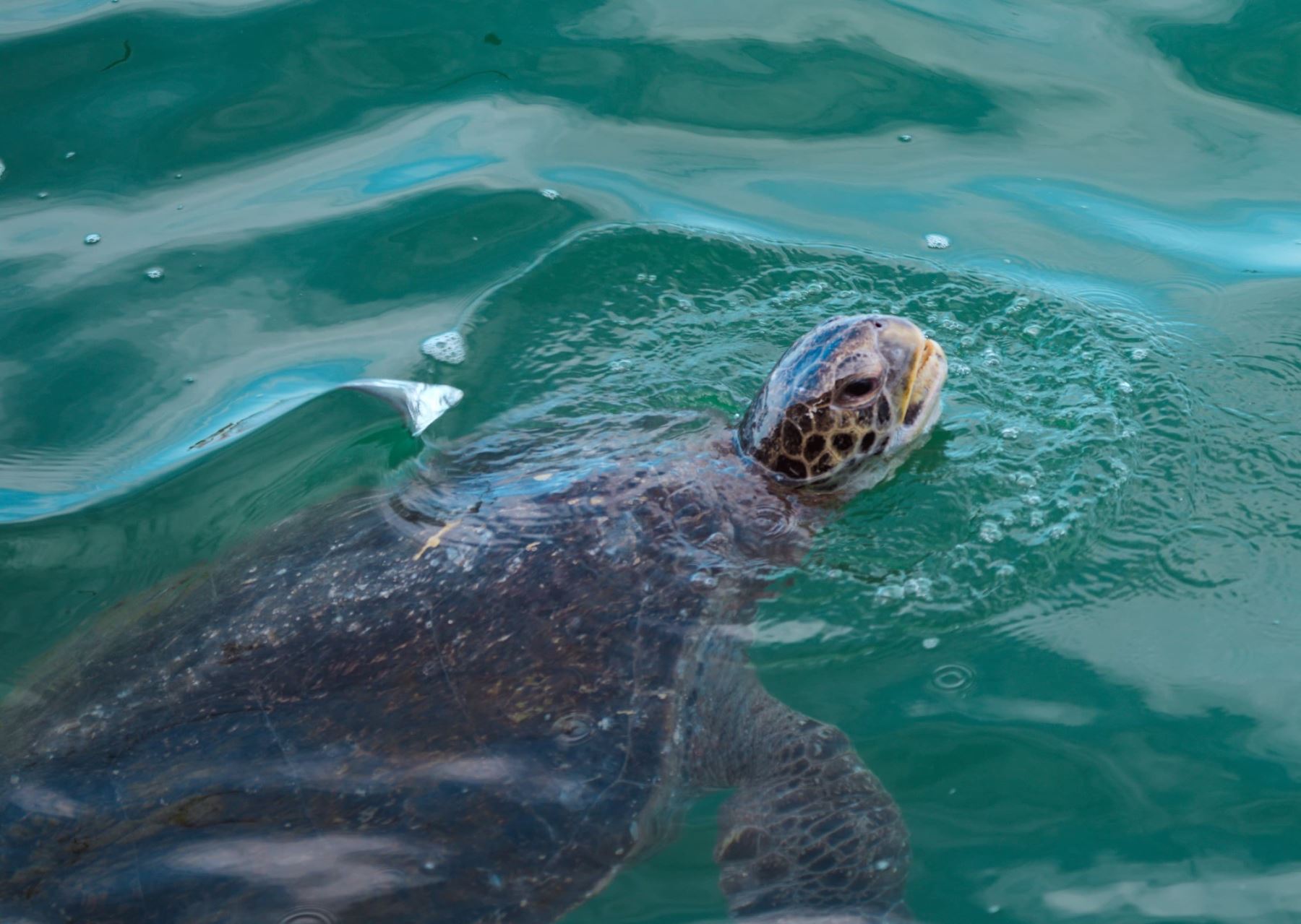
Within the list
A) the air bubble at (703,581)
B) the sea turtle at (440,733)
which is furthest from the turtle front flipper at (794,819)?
the air bubble at (703,581)

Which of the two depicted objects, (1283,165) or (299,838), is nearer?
(299,838)

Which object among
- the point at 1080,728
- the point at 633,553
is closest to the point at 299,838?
the point at 633,553

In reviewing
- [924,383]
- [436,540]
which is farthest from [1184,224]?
[436,540]

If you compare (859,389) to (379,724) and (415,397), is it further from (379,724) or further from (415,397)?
(379,724)

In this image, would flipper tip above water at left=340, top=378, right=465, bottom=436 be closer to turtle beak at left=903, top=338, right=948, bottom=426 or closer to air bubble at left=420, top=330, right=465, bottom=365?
air bubble at left=420, top=330, right=465, bottom=365

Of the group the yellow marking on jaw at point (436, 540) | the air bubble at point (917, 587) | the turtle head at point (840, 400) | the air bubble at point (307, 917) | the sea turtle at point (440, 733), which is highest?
the turtle head at point (840, 400)

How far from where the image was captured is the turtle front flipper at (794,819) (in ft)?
10.8

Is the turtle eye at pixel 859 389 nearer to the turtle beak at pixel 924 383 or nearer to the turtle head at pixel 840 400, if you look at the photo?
the turtle head at pixel 840 400

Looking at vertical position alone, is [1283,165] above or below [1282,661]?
above

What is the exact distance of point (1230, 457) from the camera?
455cm

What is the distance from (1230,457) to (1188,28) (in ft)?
12.6

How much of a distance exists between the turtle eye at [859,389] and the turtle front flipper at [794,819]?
1204 mm

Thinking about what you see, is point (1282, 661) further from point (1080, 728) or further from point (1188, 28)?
point (1188, 28)

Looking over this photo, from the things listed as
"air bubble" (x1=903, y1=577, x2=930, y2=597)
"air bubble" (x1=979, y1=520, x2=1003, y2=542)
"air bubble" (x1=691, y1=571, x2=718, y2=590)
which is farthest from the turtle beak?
"air bubble" (x1=691, y1=571, x2=718, y2=590)
